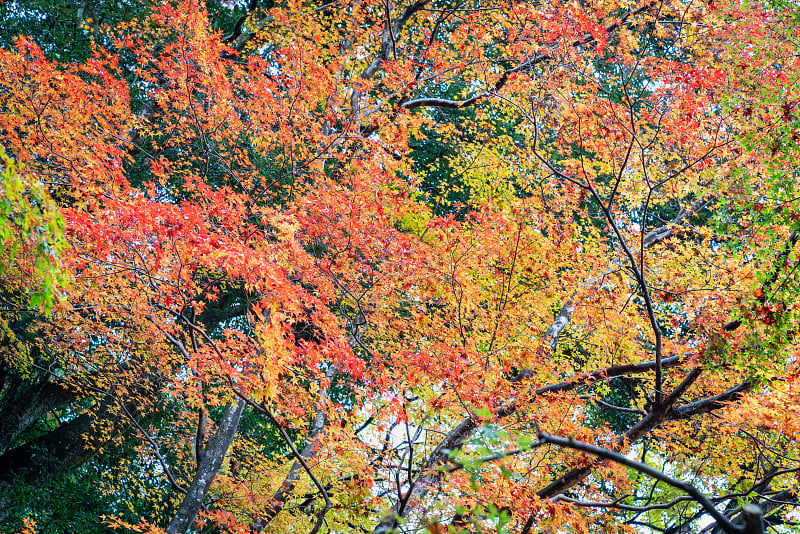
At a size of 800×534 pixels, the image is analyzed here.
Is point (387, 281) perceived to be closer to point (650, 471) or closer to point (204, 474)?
point (204, 474)

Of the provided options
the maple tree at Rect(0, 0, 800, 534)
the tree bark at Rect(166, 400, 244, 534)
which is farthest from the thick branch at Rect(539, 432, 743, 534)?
the tree bark at Rect(166, 400, 244, 534)

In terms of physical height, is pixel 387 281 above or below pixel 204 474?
above

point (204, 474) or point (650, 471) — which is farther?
point (204, 474)

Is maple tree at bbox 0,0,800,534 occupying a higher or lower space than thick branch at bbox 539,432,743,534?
higher

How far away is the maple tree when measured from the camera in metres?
5.32

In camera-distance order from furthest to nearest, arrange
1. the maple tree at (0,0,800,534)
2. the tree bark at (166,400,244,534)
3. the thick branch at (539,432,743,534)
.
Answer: the tree bark at (166,400,244,534) < the maple tree at (0,0,800,534) < the thick branch at (539,432,743,534)

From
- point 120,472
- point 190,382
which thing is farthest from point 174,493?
point 190,382

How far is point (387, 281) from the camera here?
26.0ft

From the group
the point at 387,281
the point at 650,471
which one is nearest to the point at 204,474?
the point at 387,281

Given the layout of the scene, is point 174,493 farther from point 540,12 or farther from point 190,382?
point 540,12

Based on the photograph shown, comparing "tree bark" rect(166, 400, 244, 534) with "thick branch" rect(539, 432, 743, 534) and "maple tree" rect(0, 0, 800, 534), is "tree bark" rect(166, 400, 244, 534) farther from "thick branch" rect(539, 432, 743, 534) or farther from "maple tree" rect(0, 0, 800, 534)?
"thick branch" rect(539, 432, 743, 534)

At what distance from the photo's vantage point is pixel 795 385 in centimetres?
496

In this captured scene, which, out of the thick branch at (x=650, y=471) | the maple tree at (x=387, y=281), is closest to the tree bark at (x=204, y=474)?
the maple tree at (x=387, y=281)

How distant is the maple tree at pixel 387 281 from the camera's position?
17.5ft
